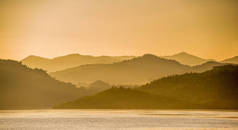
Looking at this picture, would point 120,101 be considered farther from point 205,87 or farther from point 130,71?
point 205,87

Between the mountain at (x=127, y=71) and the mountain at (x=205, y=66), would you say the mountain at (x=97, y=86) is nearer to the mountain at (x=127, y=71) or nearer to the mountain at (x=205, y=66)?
the mountain at (x=127, y=71)

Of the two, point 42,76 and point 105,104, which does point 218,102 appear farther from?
point 42,76

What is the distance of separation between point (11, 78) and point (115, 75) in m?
24.9

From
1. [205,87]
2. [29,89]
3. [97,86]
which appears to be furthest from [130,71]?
[29,89]

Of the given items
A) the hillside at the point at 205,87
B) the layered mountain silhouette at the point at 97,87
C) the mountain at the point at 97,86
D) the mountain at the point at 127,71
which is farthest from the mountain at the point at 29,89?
the hillside at the point at 205,87

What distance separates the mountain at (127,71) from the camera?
9325 centimetres

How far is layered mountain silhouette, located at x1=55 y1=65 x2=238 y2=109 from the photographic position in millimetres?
97562

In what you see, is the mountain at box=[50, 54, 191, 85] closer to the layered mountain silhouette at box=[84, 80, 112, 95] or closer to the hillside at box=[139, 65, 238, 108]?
the layered mountain silhouette at box=[84, 80, 112, 95]

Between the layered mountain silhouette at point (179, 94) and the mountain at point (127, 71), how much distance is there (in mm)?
5523

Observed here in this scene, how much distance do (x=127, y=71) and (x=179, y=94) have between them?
A: 1338cm

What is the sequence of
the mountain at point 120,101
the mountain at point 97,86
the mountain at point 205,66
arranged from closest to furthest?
the mountain at point 205,66 < the mountain at point 97,86 < the mountain at point 120,101

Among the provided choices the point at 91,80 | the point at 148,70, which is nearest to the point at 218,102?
the point at 148,70

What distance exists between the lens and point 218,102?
96.7 metres

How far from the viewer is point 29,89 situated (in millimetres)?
108375
